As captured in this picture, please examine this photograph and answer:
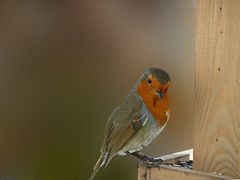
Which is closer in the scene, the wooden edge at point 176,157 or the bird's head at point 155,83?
the wooden edge at point 176,157

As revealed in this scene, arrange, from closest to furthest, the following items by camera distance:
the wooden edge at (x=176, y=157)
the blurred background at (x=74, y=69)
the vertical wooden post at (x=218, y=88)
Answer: the vertical wooden post at (x=218, y=88) → the wooden edge at (x=176, y=157) → the blurred background at (x=74, y=69)

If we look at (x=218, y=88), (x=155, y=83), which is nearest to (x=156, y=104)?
(x=155, y=83)

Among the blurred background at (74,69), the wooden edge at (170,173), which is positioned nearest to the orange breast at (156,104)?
the wooden edge at (170,173)

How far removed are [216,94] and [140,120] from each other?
998 millimetres

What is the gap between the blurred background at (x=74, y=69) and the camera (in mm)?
7727

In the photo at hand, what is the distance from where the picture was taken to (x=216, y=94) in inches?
202

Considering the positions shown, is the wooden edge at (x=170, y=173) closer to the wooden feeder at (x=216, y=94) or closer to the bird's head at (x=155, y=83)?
the wooden feeder at (x=216, y=94)

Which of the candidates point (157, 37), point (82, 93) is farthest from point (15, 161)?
point (157, 37)

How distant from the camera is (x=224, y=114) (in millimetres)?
5125

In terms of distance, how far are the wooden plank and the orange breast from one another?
1.92ft

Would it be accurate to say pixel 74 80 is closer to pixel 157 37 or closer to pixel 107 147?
pixel 157 37

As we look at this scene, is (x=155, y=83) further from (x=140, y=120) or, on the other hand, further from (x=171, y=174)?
(x=171, y=174)

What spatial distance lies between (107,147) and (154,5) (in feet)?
7.14

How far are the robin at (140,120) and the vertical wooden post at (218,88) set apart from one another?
0.69m
